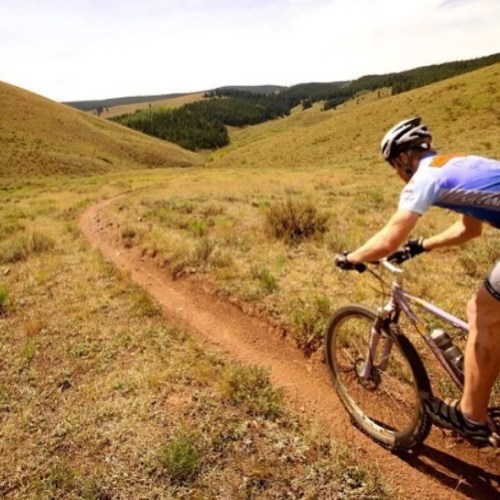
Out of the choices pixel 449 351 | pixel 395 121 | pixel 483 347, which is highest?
pixel 395 121

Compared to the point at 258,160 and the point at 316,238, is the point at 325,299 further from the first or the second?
the point at 258,160

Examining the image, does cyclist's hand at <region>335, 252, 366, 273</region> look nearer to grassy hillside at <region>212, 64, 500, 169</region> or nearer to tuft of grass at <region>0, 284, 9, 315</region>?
tuft of grass at <region>0, 284, 9, 315</region>

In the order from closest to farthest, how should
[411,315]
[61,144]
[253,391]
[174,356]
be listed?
1. [411,315]
2. [253,391]
3. [174,356]
4. [61,144]

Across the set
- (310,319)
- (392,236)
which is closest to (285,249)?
(310,319)

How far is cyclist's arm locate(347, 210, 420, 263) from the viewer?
3285 mm

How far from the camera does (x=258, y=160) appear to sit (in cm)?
7656

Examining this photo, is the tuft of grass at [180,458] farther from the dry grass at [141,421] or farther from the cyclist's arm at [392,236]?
the cyclist's arm at [392,236]

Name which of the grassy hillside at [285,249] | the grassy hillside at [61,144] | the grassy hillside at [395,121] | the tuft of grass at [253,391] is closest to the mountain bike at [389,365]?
the tuft of grass at [253,391]

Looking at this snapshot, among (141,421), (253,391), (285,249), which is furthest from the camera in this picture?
(285,249)

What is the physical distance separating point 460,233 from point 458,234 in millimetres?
21

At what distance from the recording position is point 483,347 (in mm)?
3377

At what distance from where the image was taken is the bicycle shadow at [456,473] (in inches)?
157

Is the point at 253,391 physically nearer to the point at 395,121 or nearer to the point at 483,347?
the point at 483,347

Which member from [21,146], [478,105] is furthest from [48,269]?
[21,146]
